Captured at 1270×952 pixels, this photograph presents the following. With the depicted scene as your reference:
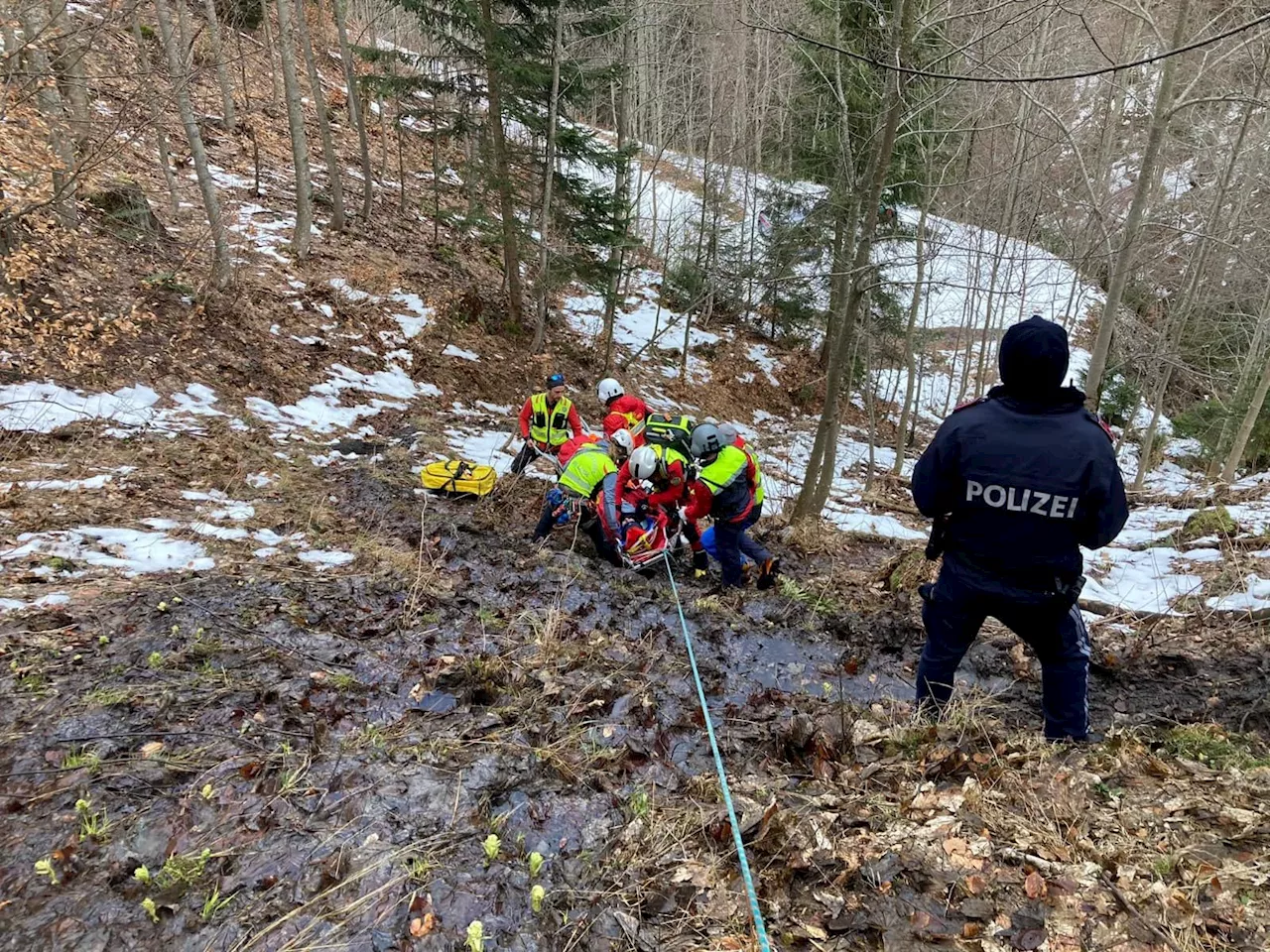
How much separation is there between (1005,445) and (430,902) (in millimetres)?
3140

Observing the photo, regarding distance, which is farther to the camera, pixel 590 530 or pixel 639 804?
pixel 590 530

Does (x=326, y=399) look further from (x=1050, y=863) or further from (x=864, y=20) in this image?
(x=1050, y=863)

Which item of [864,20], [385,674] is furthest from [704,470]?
[864,20]

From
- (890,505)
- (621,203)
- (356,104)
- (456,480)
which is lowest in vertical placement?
(890,505)

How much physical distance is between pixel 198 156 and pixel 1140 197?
1360 centimetres

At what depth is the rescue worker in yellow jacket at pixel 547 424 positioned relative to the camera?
30.0ft

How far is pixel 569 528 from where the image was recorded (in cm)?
793

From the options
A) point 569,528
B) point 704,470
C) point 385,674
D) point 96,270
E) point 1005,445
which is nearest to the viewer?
point 1005,445

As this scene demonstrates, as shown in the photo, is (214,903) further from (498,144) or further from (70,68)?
(498,144)

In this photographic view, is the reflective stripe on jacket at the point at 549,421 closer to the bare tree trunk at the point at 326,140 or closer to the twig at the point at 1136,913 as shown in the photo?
the twig at the point at 1136,913

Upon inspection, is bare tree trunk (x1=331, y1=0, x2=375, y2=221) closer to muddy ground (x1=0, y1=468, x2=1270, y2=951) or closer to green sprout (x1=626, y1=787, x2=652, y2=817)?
muddy ground (x1=0, y1=468, x2=1270, y2=951)

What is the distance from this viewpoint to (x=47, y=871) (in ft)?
7.64

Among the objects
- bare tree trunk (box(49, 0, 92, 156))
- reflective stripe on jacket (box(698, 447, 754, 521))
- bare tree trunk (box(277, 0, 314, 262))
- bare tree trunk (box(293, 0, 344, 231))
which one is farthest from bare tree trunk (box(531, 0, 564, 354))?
reflective stripe on jacket (box(698, 447, 754, 521))

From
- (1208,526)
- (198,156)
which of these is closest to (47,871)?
(1208,526)
